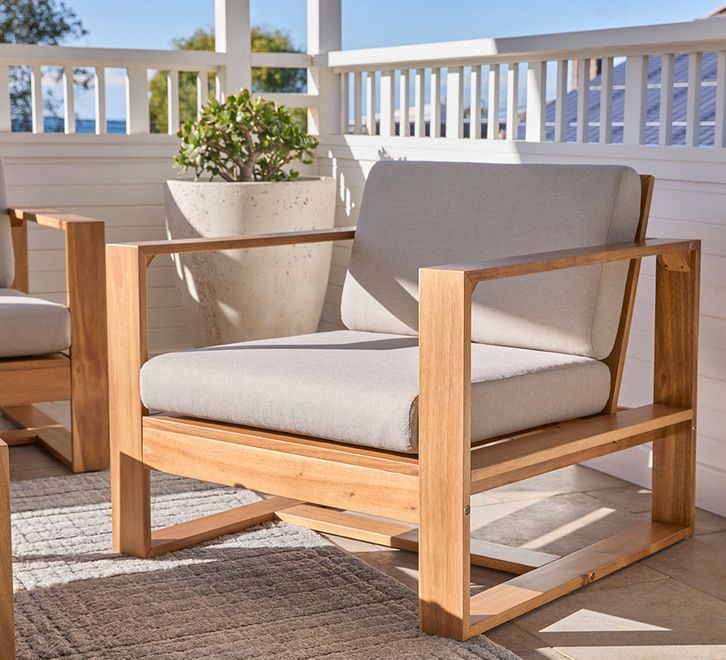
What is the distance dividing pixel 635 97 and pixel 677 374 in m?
0.70

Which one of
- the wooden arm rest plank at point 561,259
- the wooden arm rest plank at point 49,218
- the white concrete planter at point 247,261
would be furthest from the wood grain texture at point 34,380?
the wooden arm rest plank at point 561,259

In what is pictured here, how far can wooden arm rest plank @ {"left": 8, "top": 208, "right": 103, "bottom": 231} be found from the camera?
278 cm

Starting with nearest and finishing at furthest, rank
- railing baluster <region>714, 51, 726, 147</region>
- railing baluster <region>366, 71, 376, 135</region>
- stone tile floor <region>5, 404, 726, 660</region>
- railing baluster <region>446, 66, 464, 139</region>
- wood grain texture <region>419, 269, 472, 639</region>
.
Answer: wood grain texture <region>419, 269, 472, 639</region>, stone tile floor <region>5, 404, 726, 660</region>, railing baluster <region>714, 51, 726, 147</region>, railing baluster <region>446, 66, 464, 139</region>, railing baluster <region>366, 71, 376, 135</region>

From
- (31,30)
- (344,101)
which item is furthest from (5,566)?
(31,30)

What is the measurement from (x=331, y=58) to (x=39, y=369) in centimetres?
176

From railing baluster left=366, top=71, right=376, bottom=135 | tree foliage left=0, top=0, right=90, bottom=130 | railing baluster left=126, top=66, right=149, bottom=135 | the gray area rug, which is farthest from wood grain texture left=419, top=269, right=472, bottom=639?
tree foliage left=0, top=0, right=90, bottom=130

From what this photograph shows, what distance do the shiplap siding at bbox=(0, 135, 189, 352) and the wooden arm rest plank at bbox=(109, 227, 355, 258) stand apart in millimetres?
1663

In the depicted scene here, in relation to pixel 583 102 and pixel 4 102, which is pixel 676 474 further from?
pixel 4 102

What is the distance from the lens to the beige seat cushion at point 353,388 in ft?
5.86

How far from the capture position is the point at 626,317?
216 cm

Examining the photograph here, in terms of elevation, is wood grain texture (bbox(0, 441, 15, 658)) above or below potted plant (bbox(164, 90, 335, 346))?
below

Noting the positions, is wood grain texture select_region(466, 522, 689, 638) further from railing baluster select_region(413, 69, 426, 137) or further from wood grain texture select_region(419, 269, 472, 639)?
railing baluster select_region(413, 69, 426, 137)

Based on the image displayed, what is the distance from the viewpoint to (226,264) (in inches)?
141

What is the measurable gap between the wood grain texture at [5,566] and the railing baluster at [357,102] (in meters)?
2.52
